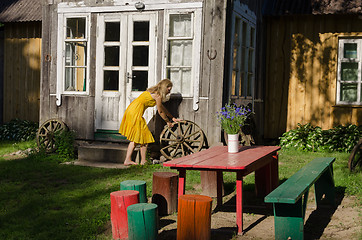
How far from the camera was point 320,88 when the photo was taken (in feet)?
37.6

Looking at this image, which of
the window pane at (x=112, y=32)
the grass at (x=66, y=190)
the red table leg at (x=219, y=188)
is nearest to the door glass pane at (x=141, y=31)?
the window pane at (x=112, y=32)

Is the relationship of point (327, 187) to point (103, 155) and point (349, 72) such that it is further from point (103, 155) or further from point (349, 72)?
point (349, 72)

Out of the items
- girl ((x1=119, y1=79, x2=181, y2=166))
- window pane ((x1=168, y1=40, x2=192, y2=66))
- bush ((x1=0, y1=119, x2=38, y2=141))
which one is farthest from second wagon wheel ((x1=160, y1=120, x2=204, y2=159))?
bush ((x1=0, y1=119, x2=38, y2=141))

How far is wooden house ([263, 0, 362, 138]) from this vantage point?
11.2m

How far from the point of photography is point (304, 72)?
38.1ft

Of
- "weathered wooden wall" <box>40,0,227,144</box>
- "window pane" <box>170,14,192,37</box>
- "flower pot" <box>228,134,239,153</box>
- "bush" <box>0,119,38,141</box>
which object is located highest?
"window pane" <box>170,14,192,37</box>

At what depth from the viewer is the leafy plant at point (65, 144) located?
9594mm

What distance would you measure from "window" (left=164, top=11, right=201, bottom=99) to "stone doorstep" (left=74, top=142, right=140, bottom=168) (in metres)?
1.52

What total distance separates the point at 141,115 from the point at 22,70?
6.32m

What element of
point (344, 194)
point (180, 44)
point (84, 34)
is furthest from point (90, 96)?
point (344, 194)

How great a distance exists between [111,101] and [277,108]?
→ 4.33 metres

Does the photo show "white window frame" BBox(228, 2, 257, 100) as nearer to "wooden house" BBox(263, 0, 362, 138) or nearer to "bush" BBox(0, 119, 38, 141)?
"wooden house" BBox(263, 0, 362, 138)

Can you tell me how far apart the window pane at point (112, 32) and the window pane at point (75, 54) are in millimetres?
632

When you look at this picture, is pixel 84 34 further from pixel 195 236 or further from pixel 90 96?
pixel 195 236
